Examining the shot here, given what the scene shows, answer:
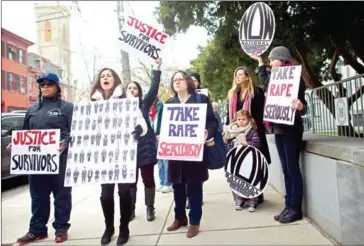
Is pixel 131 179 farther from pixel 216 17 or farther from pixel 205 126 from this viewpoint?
pixel 216 17

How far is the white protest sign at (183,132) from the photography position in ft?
13.1

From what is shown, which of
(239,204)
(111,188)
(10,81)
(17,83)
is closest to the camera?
(111,188)

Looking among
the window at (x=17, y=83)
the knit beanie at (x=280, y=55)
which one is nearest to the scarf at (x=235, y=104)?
the knit beanie at (x=280, y=55)

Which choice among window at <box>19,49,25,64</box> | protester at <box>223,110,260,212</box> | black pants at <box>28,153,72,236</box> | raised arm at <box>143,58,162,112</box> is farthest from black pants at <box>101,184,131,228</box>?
window at <box>19,49,25,64</box>

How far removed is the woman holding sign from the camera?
13.6ft

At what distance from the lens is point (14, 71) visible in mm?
36094

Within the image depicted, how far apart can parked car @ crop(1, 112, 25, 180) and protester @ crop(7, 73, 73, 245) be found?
4383 mm

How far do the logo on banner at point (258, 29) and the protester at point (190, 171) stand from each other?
1.15 meters

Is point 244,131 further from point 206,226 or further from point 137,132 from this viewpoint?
point 137,132

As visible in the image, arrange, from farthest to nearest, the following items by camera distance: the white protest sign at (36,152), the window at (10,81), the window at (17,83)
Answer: the window at (17,83) < the window at (10,81) < the white protest sign at (36,152)

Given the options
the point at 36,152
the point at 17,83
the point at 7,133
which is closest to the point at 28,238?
the point at 36,152

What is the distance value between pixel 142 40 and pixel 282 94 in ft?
5.84

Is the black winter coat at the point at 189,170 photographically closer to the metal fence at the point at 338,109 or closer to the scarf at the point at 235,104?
the scarf at the point at 235,104

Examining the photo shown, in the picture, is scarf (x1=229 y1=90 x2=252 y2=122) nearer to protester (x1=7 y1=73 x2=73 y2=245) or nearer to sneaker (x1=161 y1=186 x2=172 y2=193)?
protester (x1=7 y1=73 x2=73 y2=245)
